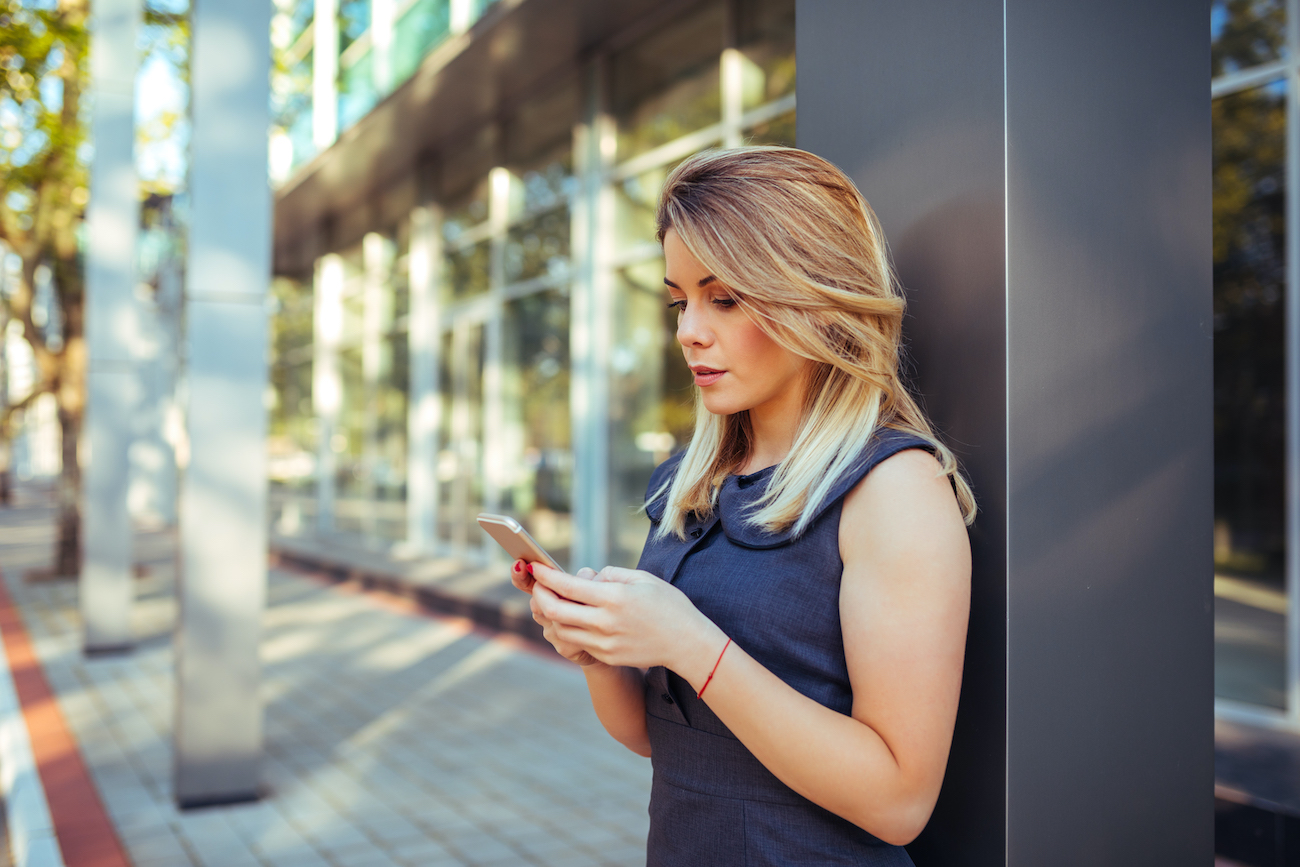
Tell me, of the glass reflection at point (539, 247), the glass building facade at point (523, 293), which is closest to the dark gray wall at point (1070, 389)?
the glass building facade at point (523, 293)

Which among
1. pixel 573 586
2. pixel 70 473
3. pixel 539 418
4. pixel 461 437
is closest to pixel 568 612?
pixel 573 586

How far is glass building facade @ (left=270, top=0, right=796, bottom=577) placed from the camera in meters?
8.41

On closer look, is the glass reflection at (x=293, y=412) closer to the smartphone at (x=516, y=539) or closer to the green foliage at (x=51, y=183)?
the green foliage at (x=51, y=183)

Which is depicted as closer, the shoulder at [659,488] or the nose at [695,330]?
the nose at [695,330]

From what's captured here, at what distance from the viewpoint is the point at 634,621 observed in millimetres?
1146

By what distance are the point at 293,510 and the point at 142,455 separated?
6.69m

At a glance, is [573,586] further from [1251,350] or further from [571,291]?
[571,291]

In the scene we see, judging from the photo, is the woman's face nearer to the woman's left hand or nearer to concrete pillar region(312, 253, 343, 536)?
the woman's left hand

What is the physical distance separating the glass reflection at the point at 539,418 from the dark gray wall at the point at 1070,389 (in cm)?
861

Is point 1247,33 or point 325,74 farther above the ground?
point 325,74

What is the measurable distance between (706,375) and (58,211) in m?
11.9

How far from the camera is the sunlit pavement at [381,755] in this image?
3936 millimetres

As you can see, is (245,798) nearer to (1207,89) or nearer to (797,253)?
(797,253)

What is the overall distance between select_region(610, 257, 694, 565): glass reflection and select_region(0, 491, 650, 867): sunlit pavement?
5.74 feet
